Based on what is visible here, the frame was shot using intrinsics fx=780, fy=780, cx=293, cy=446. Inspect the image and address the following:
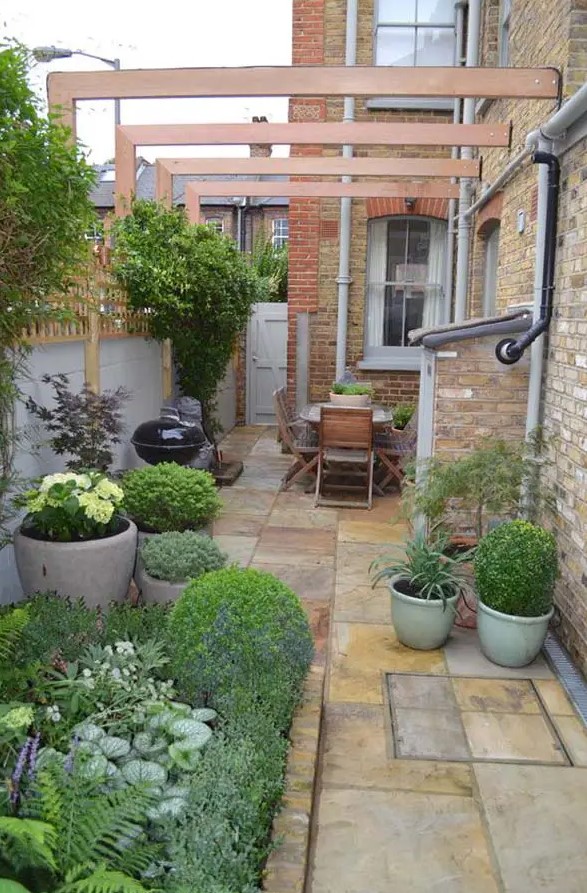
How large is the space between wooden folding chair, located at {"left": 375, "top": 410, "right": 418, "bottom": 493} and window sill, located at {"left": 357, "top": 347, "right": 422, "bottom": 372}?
1946 millimetres

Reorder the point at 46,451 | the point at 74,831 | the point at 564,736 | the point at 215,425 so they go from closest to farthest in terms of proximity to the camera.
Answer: the point at 74,831 → the point at 564,736 → the point at 46,451 → the point at 215,425

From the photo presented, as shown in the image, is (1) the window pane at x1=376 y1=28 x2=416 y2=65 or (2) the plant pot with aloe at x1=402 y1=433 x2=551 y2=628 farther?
A: (1) the window pane at x1=376 y1=28 x2=416 y2=65

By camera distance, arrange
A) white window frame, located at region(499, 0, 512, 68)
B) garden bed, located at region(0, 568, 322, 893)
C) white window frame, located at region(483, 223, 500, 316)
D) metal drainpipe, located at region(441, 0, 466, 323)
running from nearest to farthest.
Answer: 1. garden bed, located at region(0, 568, 322, 893)
2. white window frame, located at region(499, 0, 512, 68)
3. white window frame, located at region(483, 223, 500, 316)
4. metal drainpipe, located at region(441, 0, 466, 323)

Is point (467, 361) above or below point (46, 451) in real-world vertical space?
above

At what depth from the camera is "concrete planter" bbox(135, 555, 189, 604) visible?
3984mm

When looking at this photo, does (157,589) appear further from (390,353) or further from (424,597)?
(390,353)

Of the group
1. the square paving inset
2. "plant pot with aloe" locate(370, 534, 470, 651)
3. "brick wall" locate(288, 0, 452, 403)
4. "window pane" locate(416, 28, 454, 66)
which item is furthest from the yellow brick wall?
the square paving inset

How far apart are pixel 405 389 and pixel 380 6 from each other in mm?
4561

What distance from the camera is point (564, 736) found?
3.29m

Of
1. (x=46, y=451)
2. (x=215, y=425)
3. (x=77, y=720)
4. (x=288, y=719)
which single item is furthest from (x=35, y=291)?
(x=215, y=425)

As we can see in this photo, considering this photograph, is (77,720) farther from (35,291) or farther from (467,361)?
(467,361)

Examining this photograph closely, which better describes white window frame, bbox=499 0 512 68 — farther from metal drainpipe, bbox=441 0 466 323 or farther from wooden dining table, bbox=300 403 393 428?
wooden dining table, bbox=300 403 393 428

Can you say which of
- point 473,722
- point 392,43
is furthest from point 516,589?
point 392,43

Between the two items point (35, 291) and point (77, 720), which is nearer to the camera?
point (77, 720)
